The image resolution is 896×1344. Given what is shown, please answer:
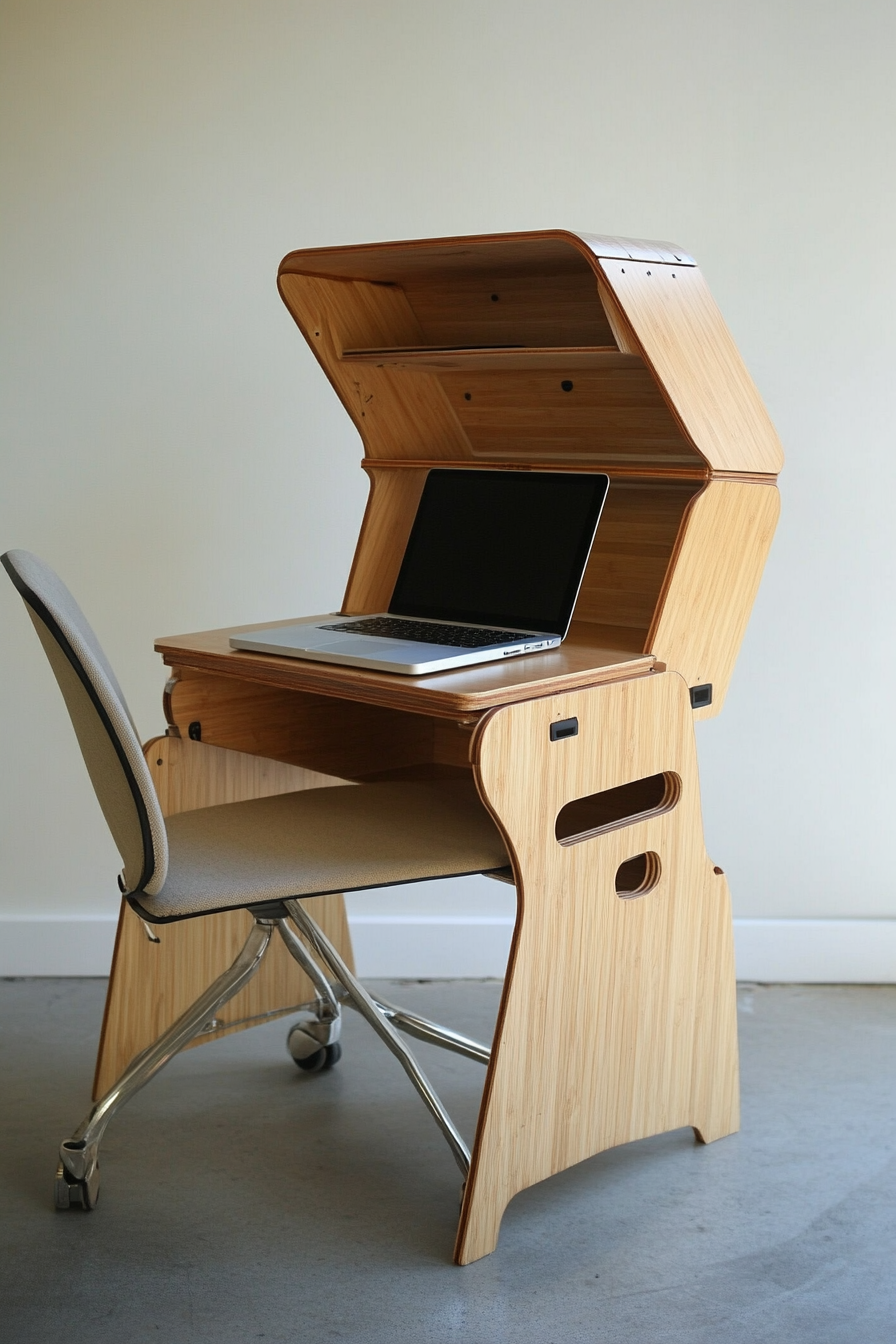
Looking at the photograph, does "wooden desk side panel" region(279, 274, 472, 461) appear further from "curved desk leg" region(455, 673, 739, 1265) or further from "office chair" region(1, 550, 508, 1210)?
"curved desk leg" region(455, 673, 739, 1265)

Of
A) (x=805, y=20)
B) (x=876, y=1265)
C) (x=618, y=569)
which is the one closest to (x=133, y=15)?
(x=805, y=20)

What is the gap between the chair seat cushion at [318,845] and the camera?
1.69m

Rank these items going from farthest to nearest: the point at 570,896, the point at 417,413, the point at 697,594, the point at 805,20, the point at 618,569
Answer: the point at 805,20
the point at 417,413
the point at 618,569
the point at 697,594
the point at 570,896

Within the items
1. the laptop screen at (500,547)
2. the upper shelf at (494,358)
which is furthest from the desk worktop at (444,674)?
the upper shelf at (494,358)

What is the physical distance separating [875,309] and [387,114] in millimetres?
1074

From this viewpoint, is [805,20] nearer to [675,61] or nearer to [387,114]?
[675,61]

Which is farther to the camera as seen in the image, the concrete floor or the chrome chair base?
the chrome chair base

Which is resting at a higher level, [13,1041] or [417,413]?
[417,413]

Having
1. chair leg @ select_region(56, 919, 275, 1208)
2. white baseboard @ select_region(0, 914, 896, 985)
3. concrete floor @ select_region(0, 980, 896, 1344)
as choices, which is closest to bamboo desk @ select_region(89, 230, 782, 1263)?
concrete floor @ select_region(0, 980, 896, 1344)

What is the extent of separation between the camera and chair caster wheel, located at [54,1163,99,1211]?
1864mm

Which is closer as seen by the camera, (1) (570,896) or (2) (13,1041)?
(1) (570,896)

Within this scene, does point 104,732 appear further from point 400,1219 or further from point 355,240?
point 355,240

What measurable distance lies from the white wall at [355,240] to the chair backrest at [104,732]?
1.07 metres

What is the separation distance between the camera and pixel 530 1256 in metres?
1.78
